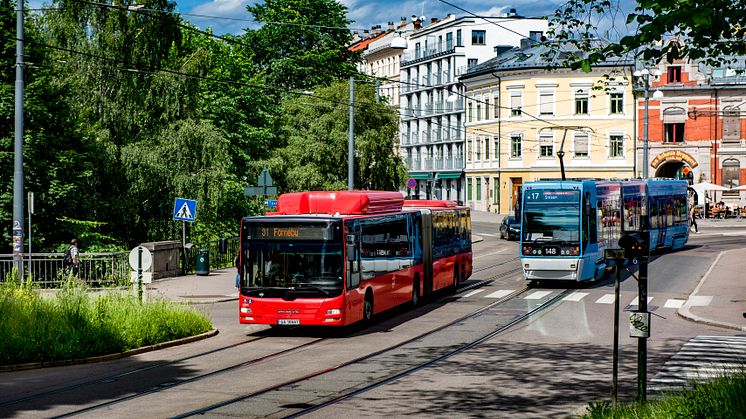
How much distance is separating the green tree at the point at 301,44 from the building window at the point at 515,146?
18877 mm

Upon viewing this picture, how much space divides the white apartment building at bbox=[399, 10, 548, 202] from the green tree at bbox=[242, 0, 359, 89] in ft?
80.1

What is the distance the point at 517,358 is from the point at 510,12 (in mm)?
94247

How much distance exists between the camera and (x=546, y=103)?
88062 millimetres

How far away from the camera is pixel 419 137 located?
11425cm

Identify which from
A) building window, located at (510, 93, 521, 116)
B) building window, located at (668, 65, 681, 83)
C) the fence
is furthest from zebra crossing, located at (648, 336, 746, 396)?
building window, located at (510, 93, 521, 116)

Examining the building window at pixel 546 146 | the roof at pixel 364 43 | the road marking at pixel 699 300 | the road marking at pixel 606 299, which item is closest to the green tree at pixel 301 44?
the building window at pixel 546 146

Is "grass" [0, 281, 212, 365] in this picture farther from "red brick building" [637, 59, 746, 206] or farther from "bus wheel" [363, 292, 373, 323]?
"red brick building" [637, 59, 746, 206]

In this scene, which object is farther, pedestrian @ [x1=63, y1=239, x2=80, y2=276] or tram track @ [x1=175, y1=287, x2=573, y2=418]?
pedestrian @ [x1=63, y1=239, x2=80, y2=276]

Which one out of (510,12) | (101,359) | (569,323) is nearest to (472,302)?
(569,323)

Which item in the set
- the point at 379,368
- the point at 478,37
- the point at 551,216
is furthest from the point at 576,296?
the point at 478,37

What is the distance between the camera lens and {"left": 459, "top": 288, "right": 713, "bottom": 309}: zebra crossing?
29.9 meters

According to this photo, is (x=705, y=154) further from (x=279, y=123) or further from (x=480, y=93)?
(x=279, y=123)

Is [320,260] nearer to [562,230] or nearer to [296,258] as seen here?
[296,258]

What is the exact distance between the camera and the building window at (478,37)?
105 m
